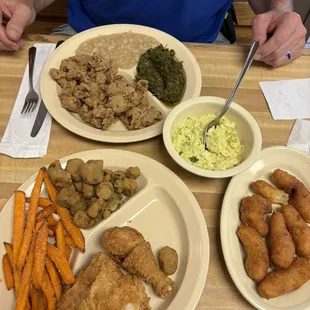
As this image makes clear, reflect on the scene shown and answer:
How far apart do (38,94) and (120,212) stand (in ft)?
2.94

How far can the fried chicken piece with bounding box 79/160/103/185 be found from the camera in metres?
1.64

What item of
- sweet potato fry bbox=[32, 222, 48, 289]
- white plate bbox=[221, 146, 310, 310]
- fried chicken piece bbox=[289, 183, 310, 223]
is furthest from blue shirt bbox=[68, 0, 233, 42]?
sweet potato fry bbox=[32, 222, 48, 289]

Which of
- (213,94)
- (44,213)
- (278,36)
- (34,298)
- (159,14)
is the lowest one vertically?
(34,298)

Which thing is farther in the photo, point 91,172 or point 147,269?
point 91,172

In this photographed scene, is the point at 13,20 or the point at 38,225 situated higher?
the point at 13,20

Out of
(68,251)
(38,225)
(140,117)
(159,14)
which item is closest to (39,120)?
(140,117)

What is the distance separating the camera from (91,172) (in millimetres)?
1638

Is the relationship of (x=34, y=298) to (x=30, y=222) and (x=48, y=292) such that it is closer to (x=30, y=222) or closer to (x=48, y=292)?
(x=48, y=292)

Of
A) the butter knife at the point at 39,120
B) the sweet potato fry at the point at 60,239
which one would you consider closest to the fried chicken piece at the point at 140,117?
the butter knife at the point at 39,120

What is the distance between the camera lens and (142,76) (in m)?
2.12

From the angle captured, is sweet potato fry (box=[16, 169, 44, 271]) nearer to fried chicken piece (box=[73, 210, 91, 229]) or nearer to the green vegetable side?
fried chicken piece (box=[73, 210, 91, 229])

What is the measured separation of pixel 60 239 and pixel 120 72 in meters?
1.11

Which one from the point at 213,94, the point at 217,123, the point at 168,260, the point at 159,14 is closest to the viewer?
the point at 168,260

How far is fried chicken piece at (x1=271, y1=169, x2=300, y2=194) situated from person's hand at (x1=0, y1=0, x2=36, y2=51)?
5.54 ft
